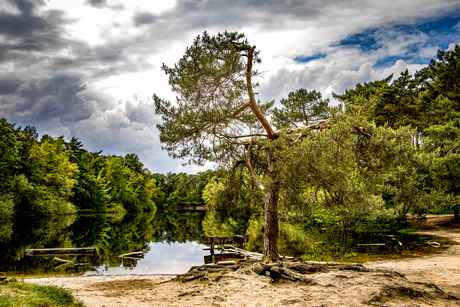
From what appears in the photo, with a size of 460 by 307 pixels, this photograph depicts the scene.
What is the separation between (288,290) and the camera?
7.20m

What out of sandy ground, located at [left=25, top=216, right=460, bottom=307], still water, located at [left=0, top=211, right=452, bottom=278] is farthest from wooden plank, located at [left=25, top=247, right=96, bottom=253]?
sandy ground, located at [left=25, top=216, right=460, bottom=307]

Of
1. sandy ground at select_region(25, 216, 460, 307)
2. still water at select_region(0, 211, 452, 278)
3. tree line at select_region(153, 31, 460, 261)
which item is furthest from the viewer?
still water at select_region(0, 211, 452, 278)

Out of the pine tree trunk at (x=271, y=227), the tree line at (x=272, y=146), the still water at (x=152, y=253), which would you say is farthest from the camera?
the still water at (x=152, y=253)

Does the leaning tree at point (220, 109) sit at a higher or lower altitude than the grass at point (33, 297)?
higher

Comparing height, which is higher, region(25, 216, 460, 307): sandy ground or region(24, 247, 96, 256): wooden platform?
region(25, 216, 460, 307): sandy ground

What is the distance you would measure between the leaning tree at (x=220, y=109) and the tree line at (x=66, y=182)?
730 centimetres

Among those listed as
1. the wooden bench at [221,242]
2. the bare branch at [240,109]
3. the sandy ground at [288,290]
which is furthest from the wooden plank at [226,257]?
the bare branch at [240,109]

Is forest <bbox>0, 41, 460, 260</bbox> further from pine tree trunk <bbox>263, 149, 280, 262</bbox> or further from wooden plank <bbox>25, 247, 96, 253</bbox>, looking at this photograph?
wooden plank <bbox>25, 247, 96, 253</bbox>

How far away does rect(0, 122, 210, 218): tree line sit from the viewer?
31812mm

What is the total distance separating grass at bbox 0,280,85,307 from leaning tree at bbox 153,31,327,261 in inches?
234

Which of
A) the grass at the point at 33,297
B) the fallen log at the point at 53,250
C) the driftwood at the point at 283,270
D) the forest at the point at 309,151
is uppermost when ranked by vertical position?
the forest at the point at 309,151

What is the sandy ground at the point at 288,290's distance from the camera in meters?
6.21

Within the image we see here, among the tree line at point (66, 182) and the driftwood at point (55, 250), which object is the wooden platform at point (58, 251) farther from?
the tree line at point (66, 182)

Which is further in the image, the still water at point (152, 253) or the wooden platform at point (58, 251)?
the wooden platform at point (58, 251)
